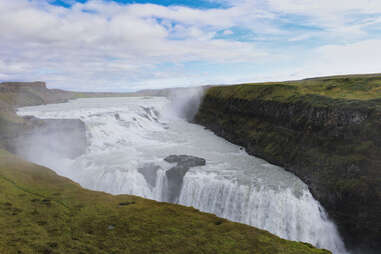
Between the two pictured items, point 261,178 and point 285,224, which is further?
point 261,178

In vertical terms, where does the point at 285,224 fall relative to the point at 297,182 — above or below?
below

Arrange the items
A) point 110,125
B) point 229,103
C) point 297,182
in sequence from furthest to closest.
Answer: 1. point 229,103
2. point 110,125
3. point 297,182

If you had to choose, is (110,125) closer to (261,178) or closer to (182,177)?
(182,177)

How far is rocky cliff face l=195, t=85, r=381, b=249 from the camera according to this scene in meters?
22.7

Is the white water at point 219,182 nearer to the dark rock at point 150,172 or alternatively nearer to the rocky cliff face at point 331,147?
the dark rock at point 150,172

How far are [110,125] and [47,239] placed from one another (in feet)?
131

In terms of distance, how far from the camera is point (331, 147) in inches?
1125

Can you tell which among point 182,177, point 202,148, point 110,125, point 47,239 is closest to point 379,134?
point 182,177

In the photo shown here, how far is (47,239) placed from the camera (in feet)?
38.3

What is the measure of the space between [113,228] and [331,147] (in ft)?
82.8

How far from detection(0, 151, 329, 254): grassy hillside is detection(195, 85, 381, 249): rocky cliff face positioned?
14.3 meters

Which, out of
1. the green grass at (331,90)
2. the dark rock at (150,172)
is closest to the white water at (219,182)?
the dark rock at (150,172)

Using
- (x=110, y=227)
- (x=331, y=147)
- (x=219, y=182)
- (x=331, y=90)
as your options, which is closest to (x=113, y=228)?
(x=110, y=227)

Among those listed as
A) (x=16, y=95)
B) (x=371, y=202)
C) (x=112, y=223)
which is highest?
(x=16, y=95)
